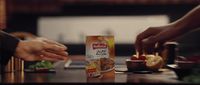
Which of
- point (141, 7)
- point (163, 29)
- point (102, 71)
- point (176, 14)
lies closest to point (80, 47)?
point (141, 7)

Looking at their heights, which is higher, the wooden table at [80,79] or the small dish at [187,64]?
the small dish at [187,64]

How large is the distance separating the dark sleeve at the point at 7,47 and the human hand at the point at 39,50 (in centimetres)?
2

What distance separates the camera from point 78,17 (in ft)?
21.6

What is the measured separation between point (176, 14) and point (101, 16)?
1071mm

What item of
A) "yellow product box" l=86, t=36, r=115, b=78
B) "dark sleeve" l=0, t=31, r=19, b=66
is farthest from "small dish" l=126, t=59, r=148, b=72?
"dark sleeve" l=0, t=31, r=19, b=66

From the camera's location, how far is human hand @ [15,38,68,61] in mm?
1960

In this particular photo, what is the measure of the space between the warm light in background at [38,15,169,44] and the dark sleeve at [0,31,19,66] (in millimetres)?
4597

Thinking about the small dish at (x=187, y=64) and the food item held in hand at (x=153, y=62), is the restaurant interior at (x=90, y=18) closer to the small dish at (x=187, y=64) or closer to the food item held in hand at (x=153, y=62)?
the food item held in hand at (x=153, y=62)

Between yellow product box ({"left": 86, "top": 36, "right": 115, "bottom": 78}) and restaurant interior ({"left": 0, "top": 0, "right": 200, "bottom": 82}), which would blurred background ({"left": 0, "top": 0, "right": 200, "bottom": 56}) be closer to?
A: restaurant interior ({"left": 0, "top": 0, "right": 200, "bottom": 82})

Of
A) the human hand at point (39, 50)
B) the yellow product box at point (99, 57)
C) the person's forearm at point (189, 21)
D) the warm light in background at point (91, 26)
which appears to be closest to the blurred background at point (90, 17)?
Answer: the warm light in background at point (91, 26)

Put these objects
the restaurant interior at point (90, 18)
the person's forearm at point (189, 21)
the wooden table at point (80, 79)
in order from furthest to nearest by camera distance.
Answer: the restaurant interior at point (90, 18) < the person's forearm at point (189, 21) < the wooden table at point (80, 79)

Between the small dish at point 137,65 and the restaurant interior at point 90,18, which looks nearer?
the small dish at point 137,65

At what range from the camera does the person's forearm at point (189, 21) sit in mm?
2092

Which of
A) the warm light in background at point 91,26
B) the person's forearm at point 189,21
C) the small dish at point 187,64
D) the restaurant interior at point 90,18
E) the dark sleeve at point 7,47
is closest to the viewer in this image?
the small dish at point 187,64
